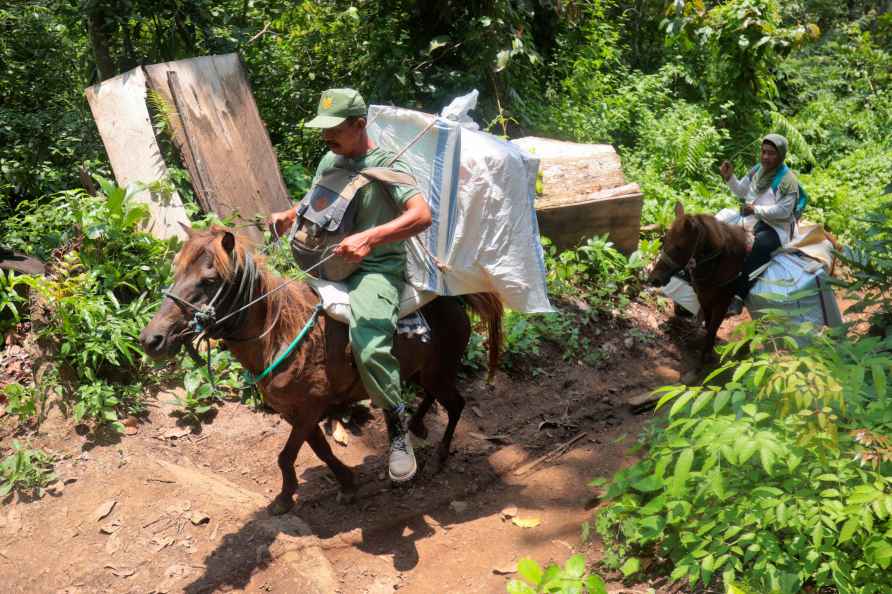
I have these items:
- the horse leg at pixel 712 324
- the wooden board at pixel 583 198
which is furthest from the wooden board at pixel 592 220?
the horse leg at pixel 712 324

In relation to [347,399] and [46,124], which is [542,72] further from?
[347,399]

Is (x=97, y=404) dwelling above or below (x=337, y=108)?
below

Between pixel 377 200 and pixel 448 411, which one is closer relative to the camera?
pixel 377 200

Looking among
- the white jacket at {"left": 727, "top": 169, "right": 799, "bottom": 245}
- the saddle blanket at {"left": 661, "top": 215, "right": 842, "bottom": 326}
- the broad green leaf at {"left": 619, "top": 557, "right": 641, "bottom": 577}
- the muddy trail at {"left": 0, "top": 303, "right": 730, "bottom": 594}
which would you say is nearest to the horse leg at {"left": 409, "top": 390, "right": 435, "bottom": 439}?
the muddy trail at {"left": 0, "top": 303, "right": 730, "bottom": 594}

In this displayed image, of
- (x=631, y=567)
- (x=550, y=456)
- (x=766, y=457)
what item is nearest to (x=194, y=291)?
(x=631, y=567)

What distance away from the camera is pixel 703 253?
745 cm

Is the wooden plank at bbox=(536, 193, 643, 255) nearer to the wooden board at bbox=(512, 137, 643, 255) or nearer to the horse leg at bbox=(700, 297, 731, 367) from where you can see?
the wooden board at bbox=(512, 137, 643, 255)

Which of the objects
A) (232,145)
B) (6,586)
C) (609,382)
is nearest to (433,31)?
(232,145)

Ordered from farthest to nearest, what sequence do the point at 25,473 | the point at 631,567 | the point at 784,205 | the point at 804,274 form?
the point at 784,205 < the point at 804,274 < the point at 25,473 < the point at 631,567

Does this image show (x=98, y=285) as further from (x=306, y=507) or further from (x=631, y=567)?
(x=631, y=567)

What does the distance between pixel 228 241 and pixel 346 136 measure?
1001 mm

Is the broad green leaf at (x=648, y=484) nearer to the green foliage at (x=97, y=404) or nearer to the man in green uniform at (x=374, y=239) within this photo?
the man in green uniform at (x=374, y=239)

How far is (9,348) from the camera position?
625 centimetres

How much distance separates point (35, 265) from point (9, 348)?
2.43 ft
